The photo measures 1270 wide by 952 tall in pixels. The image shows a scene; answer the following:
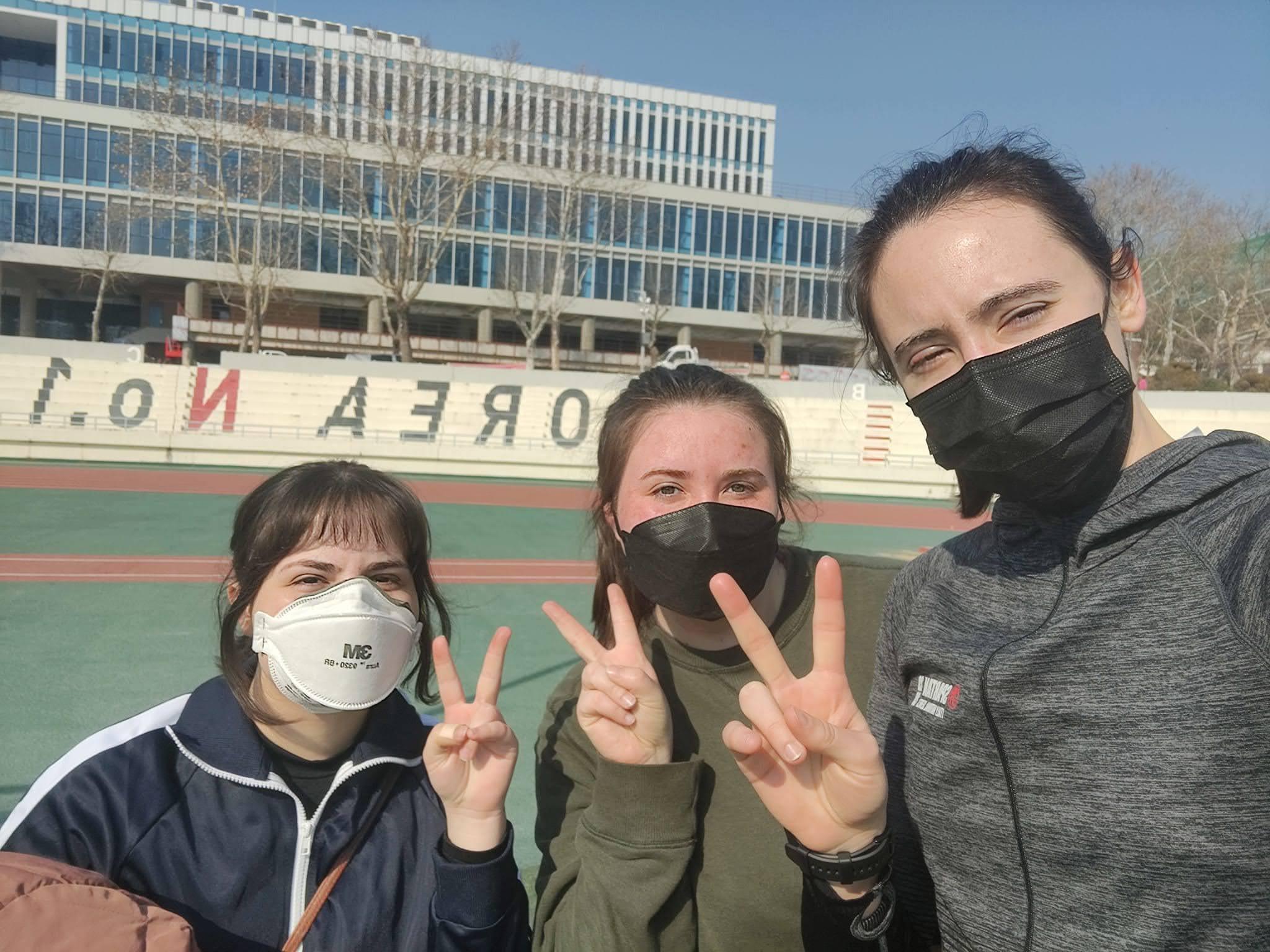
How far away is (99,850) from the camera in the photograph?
73.7 inches

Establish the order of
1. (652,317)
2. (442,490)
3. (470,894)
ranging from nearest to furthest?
(470,894) → (442,490) → (652,317)

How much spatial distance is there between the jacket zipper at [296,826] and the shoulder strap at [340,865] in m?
0.02

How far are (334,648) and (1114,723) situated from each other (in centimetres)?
157

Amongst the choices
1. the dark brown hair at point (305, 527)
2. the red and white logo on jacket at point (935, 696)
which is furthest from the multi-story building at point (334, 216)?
the red and white logo on jacket at point (935, 696)

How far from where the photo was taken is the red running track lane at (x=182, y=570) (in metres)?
8.52

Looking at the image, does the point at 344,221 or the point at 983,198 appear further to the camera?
the point at 344,221

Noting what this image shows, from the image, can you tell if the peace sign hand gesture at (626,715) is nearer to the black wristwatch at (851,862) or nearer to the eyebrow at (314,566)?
the black wristwatch at (851,862)

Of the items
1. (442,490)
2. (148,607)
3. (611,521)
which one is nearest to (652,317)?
(442,490)

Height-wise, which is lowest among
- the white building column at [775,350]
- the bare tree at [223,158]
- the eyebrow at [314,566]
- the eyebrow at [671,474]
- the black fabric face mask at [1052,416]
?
the eyebrow at [314,566]

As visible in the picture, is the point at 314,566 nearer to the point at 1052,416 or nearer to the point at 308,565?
the point at 308,565

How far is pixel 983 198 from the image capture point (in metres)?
1.61

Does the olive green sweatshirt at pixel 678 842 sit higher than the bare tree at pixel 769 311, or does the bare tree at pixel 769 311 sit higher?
the bare tree at pixel 769 311

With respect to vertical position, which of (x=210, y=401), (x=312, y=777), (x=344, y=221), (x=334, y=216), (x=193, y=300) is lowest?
(x=312, y=777)

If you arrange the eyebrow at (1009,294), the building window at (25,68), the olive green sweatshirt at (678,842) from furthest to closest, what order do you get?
the building window at (25,68) < the olive green sweatshirt at (678,842) < the eyebrow at (1009,294)
